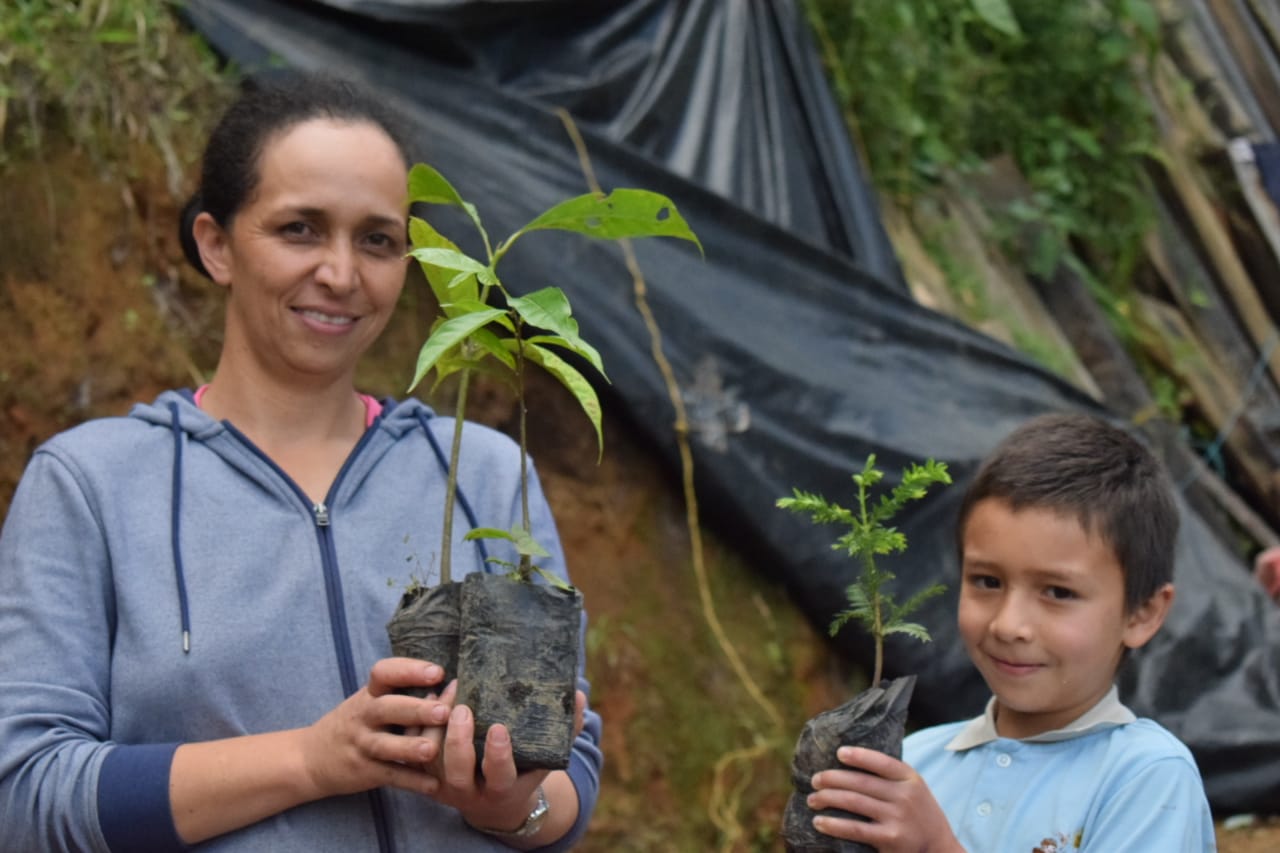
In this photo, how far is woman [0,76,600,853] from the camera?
1.47 m

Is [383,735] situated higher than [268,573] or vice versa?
[268,573]

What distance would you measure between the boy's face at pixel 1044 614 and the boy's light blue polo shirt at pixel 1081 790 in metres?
0.04

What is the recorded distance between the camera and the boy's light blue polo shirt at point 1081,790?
5.07 ft

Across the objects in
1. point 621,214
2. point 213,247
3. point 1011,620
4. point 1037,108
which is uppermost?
point 213,247

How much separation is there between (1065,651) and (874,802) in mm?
378

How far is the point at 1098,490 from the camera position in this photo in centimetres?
172

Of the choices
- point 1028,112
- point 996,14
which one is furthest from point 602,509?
point 1028,112

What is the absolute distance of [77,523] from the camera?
1582mm

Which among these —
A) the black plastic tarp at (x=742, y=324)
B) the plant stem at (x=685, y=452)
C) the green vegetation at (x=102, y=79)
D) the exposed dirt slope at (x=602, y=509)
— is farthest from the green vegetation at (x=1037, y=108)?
the green vegetation at (x=102, y=79)

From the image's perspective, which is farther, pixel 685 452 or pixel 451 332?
pixel 685 452

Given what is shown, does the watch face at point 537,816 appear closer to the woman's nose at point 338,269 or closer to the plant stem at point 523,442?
the plant stem at point 523,442

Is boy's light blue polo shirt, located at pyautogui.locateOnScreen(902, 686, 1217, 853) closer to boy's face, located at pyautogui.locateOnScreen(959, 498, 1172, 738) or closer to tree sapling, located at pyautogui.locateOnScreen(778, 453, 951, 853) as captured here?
boy's face, located at pyautogui.locateOnScreen(959, 498, 1172, 738)

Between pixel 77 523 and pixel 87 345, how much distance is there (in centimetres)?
161

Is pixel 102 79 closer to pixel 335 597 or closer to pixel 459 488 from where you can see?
pixel 459 488
